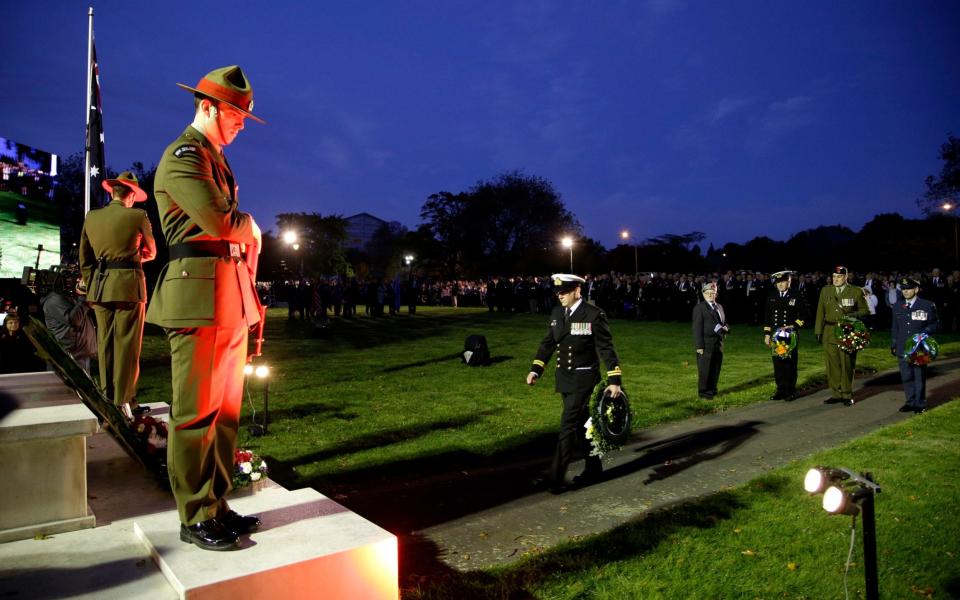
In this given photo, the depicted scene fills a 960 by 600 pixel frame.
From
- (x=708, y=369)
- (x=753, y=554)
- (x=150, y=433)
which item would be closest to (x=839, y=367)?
(x=708, y=369)

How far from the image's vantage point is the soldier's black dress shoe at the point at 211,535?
309cm

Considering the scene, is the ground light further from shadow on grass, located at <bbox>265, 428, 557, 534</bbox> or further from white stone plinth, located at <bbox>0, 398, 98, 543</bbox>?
white stone plinth, located at <bbox>0, 398, 98, 543</bbox>

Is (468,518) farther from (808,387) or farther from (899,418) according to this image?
(808,387)

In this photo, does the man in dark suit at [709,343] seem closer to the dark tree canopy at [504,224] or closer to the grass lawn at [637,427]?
the grass lawn at [637,427]

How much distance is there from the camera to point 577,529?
552 centimetres

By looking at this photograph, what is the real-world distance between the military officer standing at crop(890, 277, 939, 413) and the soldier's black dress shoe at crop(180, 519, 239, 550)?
35.5 ft

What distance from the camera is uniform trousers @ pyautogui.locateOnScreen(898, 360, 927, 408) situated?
10.3 metres

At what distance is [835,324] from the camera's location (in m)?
11.3

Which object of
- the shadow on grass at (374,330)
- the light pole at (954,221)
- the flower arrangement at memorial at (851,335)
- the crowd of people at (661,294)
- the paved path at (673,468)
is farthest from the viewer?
the light pole at (954,221)

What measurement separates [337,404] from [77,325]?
4.38m

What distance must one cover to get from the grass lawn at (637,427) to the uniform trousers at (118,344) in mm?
1867

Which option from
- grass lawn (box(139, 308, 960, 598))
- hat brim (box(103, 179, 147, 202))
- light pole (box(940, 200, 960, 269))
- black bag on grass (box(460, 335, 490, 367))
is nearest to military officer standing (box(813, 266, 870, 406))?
grass lawn (box(139, 308, 960, 598))

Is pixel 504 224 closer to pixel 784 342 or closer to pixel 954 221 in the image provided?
pixel 954 221

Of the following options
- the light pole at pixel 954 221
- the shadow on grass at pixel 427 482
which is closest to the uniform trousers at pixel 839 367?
the shadow on grass at pixel 427 482
